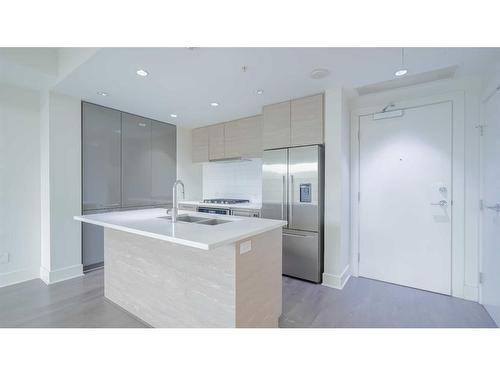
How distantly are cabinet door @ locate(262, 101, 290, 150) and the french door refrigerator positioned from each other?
0.13 metres

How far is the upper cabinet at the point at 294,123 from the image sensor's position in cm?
273

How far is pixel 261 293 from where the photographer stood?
166 cm

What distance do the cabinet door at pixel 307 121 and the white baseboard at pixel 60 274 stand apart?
3.32 metres

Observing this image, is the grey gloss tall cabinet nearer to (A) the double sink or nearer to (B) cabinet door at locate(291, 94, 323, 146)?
(A) the double sink

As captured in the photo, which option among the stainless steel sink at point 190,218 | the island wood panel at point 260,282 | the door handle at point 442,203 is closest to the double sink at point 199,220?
the stainless steel sink at point 190,218

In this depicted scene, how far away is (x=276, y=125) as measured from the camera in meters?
3.02

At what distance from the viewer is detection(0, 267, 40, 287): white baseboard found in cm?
267

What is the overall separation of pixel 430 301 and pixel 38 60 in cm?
493

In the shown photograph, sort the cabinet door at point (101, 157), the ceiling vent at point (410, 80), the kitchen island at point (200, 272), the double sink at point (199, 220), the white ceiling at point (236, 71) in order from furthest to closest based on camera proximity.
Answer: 1. the cabinet door at point (101, 157)
2. the ceiling vent at point (410, 80)
3. the double sink at point (199, 220)
4. the white ceiling at point (236, 71)
5. the kitchen island at point (200, 272)

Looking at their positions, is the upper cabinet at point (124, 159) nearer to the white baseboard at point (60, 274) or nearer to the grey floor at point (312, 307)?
the white baseboard at point (60, 274)

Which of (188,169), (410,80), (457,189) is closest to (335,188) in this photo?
(457,189)

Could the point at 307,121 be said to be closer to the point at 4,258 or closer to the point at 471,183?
the point at 471,183

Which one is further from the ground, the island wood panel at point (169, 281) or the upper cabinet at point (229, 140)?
the upper cabinet at point (229, 140)

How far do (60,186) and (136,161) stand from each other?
1.06m
